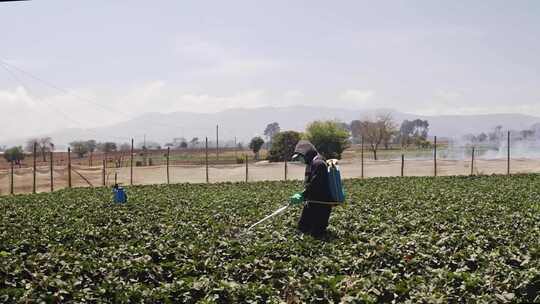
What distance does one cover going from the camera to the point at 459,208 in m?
15.9

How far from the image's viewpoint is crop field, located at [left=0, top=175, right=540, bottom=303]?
6.91 metres

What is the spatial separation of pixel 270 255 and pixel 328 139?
50.7 m

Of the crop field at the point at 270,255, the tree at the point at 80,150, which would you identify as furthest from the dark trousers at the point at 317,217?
the tree at the point at 80,150

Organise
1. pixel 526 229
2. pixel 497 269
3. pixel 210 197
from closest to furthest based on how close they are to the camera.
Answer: pixel 497 269
pixel 526 229
pixel 210 197

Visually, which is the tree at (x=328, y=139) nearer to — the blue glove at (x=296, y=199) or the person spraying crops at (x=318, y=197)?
the person spraying crops at (x=318, y=197)

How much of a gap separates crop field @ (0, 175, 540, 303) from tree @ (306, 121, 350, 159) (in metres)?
42.2

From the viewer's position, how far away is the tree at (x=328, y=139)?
5931 centimetres

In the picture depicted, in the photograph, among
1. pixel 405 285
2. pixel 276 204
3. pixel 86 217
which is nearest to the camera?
pixel 405 285

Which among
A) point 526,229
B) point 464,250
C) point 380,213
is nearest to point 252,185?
point 380,213

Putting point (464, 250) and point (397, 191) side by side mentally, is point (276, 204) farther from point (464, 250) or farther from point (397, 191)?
point (464, 250)

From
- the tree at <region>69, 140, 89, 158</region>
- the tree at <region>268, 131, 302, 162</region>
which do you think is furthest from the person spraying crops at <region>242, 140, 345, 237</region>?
the tree at <region>69, 140, 89, 158</region>

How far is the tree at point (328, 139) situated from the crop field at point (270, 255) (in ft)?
139

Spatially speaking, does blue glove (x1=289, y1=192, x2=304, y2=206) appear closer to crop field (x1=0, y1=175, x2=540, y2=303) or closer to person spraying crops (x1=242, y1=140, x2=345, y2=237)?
person spraying crops (x1=242, y1=140, x2=345, y2=237)

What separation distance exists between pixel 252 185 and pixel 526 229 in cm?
1753
